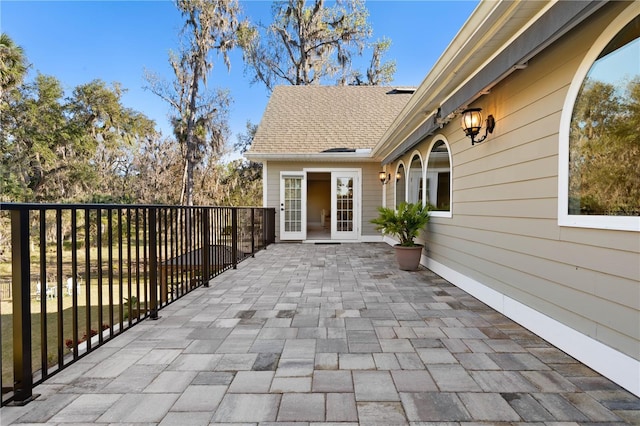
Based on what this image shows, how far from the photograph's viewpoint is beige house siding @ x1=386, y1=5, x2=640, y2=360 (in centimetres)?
179

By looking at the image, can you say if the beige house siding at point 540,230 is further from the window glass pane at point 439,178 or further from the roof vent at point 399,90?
the roof vent at point 399,90

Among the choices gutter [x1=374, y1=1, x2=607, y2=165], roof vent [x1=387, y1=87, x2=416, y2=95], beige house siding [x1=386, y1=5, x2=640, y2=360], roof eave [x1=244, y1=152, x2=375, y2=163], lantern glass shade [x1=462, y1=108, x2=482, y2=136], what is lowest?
beige house siding [x1=386, y1=5, x2=640, y2=360]

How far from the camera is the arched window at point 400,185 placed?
22.0 feet

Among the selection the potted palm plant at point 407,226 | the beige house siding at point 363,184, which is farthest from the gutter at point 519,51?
the beige house siding at point 363,184

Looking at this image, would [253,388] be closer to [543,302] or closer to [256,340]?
[256,340]

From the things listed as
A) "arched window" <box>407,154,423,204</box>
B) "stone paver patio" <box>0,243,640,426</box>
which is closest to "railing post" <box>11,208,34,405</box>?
"stone paver patio" <box>0,243,640,426</box>

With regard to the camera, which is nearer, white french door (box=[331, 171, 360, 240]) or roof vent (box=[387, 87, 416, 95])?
white french door (box=[331, 171, 360, 240])

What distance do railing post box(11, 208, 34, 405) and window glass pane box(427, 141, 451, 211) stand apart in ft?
13.7

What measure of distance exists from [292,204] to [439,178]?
4.50m

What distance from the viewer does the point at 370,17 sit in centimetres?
1464

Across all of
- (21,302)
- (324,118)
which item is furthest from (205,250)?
(324,118)

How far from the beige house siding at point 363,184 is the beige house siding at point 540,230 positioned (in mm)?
4728

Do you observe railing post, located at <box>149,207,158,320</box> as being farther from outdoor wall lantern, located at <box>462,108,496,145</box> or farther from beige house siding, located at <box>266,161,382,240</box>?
beige house siding, located at <box>266,161,382,240</box>

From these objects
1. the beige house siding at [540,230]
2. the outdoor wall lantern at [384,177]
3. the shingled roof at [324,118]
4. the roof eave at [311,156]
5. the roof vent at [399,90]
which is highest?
the roof vent at [399,90]
